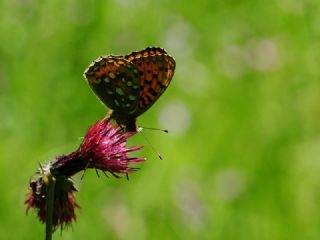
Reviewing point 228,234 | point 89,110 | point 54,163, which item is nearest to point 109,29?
point 89,110

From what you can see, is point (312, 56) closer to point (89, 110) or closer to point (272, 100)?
point (272, 100)

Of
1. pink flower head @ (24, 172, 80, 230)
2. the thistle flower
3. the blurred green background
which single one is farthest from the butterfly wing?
the blurred green background

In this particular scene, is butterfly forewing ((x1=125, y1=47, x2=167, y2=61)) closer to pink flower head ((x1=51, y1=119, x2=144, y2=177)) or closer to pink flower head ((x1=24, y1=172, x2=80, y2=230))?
pink flower head ((x1=51, y1=119, x2=144, y2=177))

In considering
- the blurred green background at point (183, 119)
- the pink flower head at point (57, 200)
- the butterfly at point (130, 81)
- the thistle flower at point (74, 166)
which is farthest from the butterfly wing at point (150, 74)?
the blurred green background at point (183, 119)

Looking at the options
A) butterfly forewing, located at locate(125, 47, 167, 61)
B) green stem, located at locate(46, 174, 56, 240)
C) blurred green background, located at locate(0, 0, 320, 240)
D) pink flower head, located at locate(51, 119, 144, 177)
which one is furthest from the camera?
blurred green background, located at locate(0, 0, 320, 240)

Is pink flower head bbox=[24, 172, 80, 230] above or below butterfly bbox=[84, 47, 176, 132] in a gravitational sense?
below

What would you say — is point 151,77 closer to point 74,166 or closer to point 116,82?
point 116,82

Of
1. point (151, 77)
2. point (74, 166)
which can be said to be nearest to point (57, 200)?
point (74, 166)
